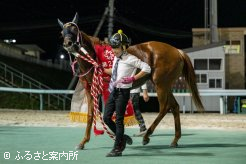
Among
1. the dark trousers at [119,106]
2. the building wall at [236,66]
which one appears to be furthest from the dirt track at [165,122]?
the building wall at [236,66]

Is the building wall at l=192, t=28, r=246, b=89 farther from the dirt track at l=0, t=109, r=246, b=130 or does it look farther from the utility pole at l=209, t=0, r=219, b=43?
the dirt track at l=0, t=109, r=246, b=130

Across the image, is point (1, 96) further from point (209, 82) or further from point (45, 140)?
point (45, 140)

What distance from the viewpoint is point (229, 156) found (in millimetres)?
6605

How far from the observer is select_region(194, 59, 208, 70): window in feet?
82.4

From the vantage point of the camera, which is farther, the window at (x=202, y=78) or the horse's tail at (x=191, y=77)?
the window at (x=202, y=78)

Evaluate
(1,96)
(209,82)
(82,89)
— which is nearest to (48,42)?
(1,96)

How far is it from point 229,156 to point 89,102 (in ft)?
8.96

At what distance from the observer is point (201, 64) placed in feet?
82.8

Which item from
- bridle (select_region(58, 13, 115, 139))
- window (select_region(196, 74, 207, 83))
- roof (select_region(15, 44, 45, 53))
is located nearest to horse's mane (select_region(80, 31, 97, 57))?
bridle (select_region(58, 13, 115, 139))

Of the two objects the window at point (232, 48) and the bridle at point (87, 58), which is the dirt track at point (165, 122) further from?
the window at point (232, 48)

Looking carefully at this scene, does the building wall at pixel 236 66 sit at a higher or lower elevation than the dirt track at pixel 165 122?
higher

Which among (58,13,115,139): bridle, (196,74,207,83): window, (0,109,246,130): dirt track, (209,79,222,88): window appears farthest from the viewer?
(196,74,207,83): window

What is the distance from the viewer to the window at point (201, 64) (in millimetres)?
25109

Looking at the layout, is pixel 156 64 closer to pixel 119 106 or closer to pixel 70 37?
pixel 70 37
